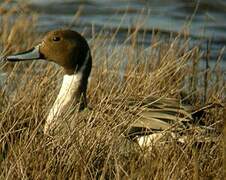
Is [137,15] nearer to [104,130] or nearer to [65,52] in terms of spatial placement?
[65,52]

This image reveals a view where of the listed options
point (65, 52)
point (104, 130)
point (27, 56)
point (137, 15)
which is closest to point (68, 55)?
point (65, 52)

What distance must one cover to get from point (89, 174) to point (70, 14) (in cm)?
769

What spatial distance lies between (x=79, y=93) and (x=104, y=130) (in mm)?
1332

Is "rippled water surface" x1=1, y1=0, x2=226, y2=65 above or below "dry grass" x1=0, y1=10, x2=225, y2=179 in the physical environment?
below

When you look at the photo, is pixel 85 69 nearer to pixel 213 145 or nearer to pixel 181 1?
pixel 213 145

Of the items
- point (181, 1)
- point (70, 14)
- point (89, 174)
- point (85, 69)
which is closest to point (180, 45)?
point (85, 69)

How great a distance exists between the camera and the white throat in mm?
5992

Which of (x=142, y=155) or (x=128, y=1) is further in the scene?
(x=128, y=1)

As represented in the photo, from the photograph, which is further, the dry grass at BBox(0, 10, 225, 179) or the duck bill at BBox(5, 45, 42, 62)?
the duck bill at BBox(5, 45, 42, 62)

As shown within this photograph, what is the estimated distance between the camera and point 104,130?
18.6ft

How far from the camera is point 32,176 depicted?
5145 millimetres

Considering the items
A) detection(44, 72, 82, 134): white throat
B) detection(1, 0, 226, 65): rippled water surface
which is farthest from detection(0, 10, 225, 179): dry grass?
detection(1, 0, 226, 65): rippled water surface

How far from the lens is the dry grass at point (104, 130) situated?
205 inches

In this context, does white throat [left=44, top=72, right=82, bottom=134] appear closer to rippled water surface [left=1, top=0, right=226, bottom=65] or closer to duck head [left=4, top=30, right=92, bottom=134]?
duck head [left=4, top=30, right=92, bottom=134]
